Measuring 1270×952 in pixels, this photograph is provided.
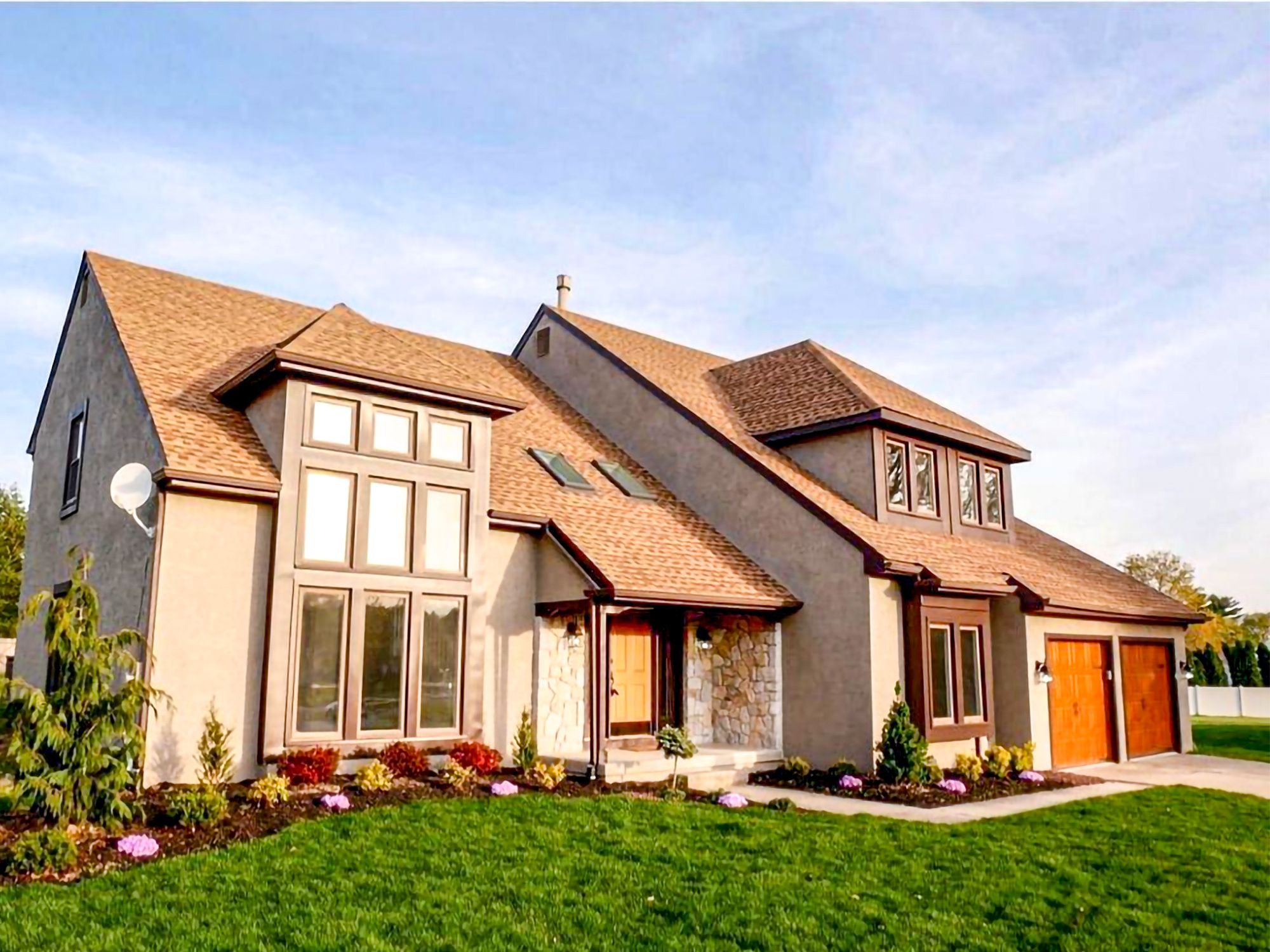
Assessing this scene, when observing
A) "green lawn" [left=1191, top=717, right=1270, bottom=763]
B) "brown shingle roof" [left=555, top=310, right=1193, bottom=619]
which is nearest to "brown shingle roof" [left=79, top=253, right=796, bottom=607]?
"brown shingle roof" [left=555, top=310, right=1193, bottom=619]

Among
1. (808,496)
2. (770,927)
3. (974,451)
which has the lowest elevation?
(770,927)

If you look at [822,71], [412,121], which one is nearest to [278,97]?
[412,121]

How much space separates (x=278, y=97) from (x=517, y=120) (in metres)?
3.27

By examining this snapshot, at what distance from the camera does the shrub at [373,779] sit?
10.4 m

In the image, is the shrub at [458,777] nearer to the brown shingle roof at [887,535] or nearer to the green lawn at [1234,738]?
the brown shingle roof at [887,535]

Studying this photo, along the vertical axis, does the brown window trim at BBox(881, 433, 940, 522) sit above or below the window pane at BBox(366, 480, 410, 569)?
above

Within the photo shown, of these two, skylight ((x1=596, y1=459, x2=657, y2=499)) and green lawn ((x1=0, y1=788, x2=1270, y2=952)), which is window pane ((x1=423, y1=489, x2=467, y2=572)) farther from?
skylight ((x1=596, y1=459, x2=657, y2=499))

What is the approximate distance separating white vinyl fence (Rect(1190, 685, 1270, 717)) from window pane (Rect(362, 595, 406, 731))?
115ft

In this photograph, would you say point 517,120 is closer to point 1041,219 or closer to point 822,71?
point 822,71

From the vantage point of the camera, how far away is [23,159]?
496 inches

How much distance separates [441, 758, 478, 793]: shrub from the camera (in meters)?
10.9

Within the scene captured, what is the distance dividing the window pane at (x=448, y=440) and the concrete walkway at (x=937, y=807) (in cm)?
571

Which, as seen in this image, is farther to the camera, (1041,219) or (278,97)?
(1041,219)

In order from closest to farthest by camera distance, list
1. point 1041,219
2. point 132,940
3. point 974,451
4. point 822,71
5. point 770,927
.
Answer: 1. point 132,940
2. point 770,927
3. point 822,71
4. point 1041,219
5. point 974,451
